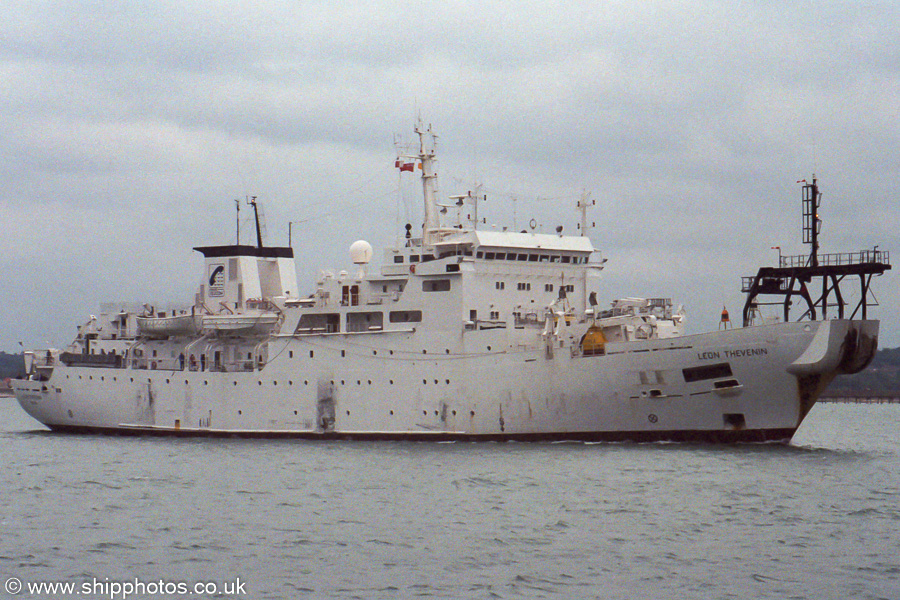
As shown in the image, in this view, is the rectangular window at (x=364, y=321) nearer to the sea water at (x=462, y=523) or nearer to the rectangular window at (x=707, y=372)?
the sea water at (x=462, y=523)

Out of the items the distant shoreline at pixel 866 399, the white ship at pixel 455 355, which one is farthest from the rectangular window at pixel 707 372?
the distant shoreline at pixel 866 399

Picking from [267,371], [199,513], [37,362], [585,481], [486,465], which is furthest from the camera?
[37,362]

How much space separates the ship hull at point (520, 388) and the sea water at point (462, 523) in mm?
822

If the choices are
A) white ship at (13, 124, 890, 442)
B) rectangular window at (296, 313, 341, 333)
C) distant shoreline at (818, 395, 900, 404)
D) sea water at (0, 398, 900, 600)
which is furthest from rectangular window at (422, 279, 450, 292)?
distant shoreline at (818, 395, 900, 404)

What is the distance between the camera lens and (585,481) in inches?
1003

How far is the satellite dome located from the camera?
3706 cm

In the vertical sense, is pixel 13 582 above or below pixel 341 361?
below

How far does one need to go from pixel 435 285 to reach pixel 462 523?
43.5ft

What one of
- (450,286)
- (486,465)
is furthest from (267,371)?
(486,465)

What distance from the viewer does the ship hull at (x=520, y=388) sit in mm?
29484

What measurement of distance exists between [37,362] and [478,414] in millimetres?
19174

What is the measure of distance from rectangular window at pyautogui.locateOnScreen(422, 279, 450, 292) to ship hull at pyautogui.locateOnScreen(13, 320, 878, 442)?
1441 mm

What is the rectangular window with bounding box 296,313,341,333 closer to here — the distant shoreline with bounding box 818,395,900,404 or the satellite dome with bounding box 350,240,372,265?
the satellite dome with bounding box 350,240,372,265

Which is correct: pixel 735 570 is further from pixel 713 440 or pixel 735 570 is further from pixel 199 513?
pixel 713 440
